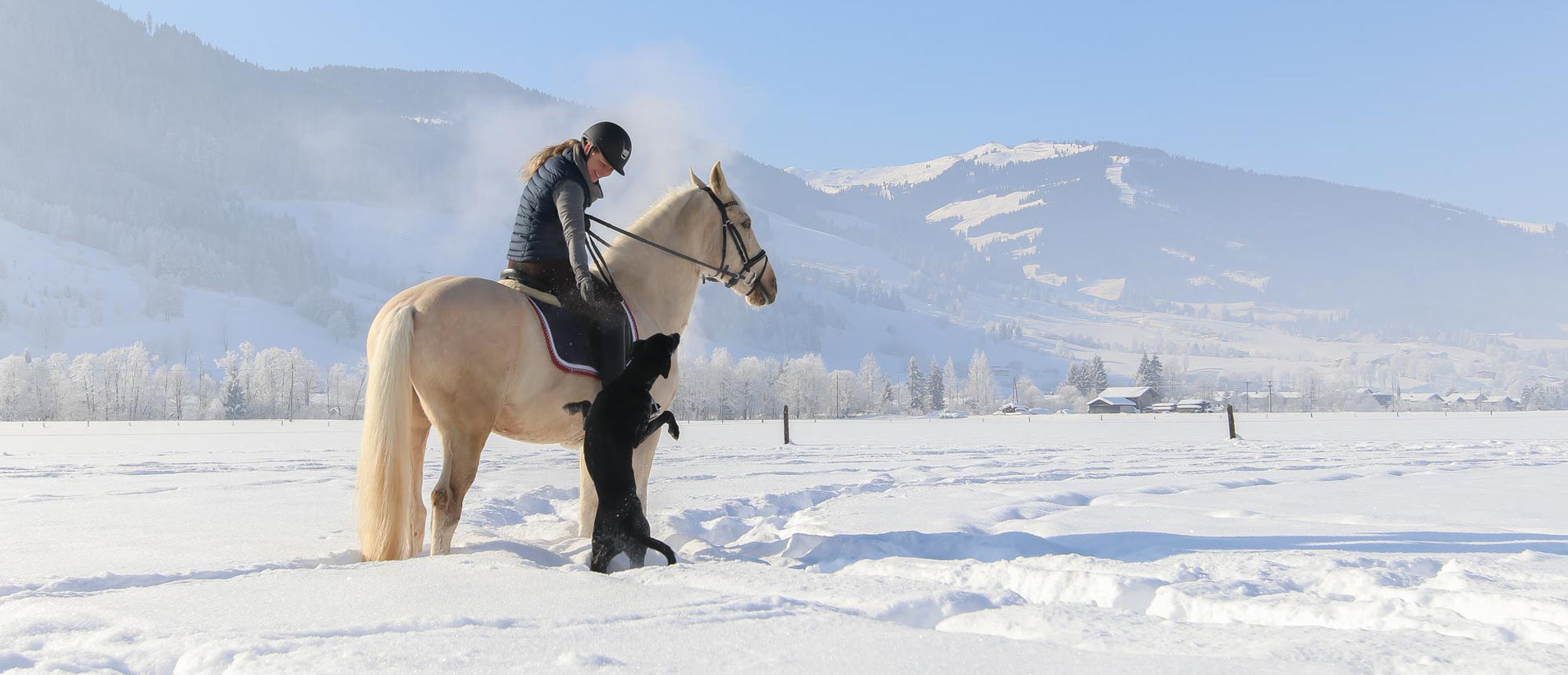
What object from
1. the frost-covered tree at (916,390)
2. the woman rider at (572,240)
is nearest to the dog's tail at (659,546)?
the woman rider at (572,240)

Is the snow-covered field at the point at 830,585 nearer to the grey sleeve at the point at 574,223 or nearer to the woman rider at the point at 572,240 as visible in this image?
the woman rider at the point at 572,240

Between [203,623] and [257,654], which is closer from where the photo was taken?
[257,654]

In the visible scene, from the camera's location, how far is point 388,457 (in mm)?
4391

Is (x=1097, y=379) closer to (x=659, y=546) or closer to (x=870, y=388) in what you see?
(x=870, y=388)

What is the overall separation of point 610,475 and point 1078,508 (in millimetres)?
4262

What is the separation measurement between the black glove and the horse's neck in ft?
1.16

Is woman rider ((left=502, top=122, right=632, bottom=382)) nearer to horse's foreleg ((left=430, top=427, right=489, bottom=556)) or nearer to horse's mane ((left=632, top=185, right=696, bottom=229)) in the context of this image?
horse's mane ((left=632, top=185, right=696, bottom=229))

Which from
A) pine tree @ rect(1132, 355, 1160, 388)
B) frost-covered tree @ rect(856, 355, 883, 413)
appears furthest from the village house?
frost-covered tree @ rect(856, 355, 883, 413)

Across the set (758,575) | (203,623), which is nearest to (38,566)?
(203,623)

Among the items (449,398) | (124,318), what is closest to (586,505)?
(449,398)

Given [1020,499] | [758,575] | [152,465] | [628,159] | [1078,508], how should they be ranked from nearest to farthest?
[758,575]
[628,159]
[1078,508]
[1020,499]
[152,465]

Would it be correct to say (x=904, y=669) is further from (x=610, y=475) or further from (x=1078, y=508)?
(x=1078, y=508)

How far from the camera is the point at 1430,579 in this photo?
407 cm

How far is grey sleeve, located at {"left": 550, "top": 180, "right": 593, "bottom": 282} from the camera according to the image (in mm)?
5078
